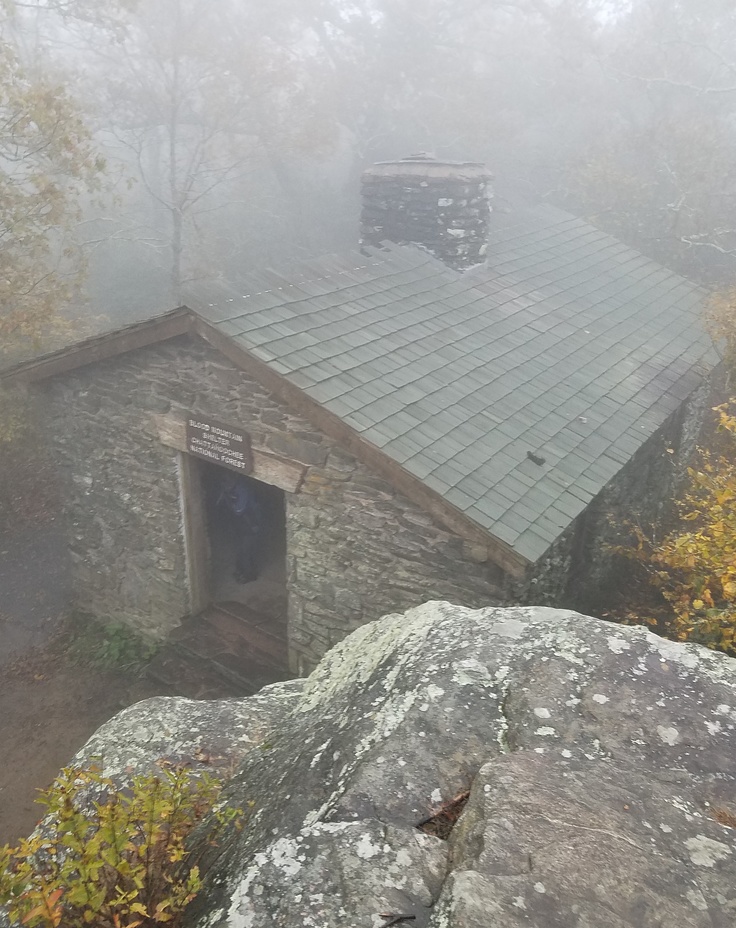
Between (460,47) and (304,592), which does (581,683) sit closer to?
(304,592)

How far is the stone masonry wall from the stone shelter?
0.02m

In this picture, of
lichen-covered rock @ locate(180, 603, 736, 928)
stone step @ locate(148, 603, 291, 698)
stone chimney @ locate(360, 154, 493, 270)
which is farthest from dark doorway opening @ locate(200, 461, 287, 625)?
lichen-covered rock @ locate(180, 603, 736, 928)

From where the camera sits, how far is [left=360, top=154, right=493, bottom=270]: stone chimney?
8719mm

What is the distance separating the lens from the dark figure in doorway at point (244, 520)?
27.5 feet

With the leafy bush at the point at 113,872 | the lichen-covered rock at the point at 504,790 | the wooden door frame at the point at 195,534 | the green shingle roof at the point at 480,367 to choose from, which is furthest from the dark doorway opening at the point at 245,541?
the leafy bush at the point at 113,872

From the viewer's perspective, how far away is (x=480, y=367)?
22.3 feet

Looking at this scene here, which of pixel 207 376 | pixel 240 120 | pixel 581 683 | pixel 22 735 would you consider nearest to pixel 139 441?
pixel 207 376

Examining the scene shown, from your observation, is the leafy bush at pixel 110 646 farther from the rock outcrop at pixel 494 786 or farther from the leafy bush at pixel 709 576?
the leafy bush at pixel 709 576

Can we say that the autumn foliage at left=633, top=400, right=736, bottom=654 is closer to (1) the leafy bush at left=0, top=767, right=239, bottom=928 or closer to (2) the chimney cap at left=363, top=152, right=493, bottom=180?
(1) the leafy bush at left=0, top=767, right=239, bottom=928

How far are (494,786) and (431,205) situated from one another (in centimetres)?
815

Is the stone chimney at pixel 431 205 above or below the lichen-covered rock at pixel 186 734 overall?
above

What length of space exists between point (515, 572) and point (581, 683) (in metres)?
2.35

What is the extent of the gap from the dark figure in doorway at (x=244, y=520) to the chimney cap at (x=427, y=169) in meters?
4.69

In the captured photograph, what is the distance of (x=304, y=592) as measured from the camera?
641 centimetres
